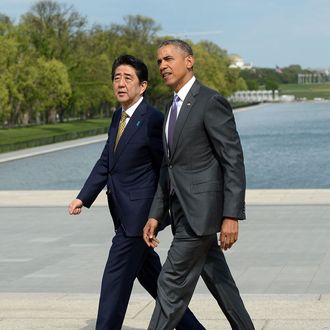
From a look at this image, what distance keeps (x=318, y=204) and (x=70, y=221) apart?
3.79 meters

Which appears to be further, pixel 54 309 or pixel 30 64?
pixel 30 64

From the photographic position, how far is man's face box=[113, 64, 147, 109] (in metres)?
6.05

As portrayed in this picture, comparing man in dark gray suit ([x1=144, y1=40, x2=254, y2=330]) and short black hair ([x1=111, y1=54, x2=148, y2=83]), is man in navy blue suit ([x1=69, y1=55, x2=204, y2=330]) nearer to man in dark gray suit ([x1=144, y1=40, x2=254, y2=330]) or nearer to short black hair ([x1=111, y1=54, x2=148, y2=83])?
short black hair ([x1=111, y1=54, x2=148, y2=83])

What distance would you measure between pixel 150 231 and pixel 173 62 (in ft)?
3.04

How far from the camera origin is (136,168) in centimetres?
611

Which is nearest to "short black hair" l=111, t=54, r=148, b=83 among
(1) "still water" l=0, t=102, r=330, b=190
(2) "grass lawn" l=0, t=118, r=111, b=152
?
(1) "still water" l=0, t=102, r=330, b=190

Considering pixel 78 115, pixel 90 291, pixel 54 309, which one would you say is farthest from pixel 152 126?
pixel 78 115

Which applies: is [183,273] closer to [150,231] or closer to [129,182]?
[150,231]

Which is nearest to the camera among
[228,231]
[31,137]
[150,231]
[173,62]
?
[228,231]

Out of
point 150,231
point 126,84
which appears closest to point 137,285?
point 126,84

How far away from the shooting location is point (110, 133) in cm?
628

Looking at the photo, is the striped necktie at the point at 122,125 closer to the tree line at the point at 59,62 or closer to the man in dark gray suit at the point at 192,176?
the man in dark gray suit at the point at 192,176

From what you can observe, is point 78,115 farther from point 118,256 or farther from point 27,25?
point 118,256

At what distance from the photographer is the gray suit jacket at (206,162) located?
5.31 m
